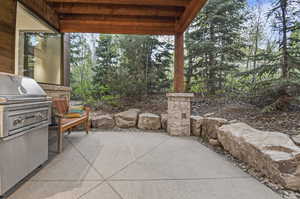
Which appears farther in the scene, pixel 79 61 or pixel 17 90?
pixel 79 61

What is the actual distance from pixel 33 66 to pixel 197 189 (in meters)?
3.64

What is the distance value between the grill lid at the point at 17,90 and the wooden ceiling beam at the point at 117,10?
2.36m

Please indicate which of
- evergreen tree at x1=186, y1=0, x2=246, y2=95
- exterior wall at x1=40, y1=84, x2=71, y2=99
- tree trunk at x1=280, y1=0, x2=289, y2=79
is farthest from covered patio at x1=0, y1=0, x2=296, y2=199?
tree trunk at x1=280, y1=0, x2=289, y2=79

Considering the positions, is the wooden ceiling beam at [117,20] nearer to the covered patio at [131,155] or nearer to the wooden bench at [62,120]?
the covered patio at [131,155]

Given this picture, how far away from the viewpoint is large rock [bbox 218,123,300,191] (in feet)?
4.98

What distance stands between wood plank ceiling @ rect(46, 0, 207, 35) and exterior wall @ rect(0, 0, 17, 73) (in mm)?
1103

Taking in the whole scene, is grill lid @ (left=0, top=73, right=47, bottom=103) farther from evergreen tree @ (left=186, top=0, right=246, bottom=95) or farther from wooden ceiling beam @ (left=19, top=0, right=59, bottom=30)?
evergreen tree @ (left=186, top=0, right=246, bottom=95)

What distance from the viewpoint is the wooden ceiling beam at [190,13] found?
2701mm

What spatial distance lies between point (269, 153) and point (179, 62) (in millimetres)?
2740

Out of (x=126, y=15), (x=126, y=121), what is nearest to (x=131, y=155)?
(x=126, y=121)

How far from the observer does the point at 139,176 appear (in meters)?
1.77

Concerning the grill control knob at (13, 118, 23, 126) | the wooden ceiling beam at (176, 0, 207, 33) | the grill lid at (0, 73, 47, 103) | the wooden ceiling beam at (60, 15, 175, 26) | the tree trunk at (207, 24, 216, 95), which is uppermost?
the wooden ceiling beam at (60, 15, 175, 26)

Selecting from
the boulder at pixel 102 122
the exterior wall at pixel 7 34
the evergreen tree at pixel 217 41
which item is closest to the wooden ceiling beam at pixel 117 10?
the exterior wall at pixel 7 34

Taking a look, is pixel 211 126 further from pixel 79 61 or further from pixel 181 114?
pixel 79 61
